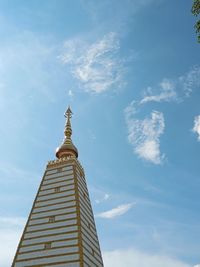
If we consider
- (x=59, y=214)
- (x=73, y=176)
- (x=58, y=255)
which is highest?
(x=73, y=176)

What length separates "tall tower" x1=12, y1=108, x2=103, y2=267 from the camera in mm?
27891

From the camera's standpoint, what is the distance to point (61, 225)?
1193 inches

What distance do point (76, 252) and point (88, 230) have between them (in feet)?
15.5

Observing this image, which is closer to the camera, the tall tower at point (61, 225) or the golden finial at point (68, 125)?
the tall tower at point (61, 225)

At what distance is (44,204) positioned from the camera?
33781 millimetres

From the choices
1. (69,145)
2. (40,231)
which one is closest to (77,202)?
(40,231)

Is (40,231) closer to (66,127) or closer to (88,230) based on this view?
(88,230)

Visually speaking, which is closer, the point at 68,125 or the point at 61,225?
the point at 61,225

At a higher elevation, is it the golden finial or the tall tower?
the golden finial

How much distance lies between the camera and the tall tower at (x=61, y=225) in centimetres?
2789

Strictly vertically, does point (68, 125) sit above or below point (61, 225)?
above

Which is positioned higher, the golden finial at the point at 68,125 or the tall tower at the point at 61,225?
the golden finial at the point at 68,125

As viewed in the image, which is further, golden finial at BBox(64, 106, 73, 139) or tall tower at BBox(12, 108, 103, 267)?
golden finial at BBox(64, 106, 73, 139)

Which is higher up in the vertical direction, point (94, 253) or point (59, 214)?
point (59, 214)
